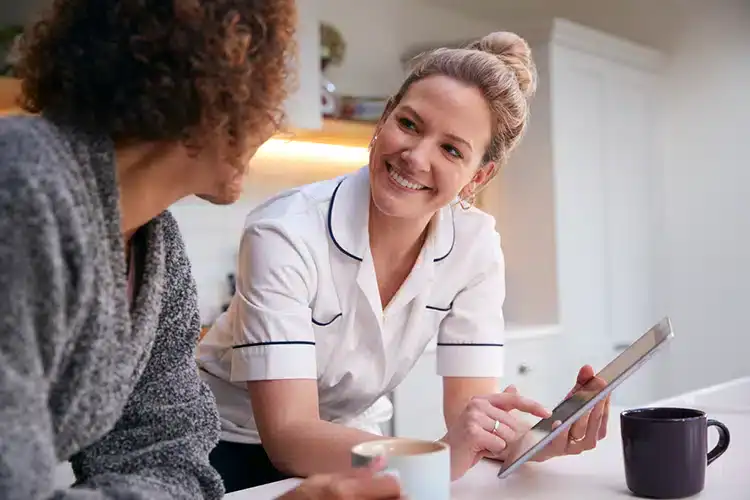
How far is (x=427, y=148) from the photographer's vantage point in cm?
Result: 128

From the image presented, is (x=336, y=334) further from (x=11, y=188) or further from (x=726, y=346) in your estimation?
(x=726, y=346)

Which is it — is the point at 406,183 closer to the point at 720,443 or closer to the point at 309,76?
the point at 720,443

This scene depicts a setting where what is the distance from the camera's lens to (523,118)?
56.1 inches

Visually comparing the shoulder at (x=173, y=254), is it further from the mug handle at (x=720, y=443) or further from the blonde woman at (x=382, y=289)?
the mug handle at (x=720, y=443)

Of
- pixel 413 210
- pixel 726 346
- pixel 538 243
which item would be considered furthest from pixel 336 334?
pixel 726 346

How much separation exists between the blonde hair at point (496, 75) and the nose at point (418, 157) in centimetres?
13

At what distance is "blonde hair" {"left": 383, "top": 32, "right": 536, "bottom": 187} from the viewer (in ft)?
4.34

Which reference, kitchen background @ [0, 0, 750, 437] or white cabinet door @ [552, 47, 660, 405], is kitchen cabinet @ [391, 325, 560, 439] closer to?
kitchen background @ [0, 0, 750, 437]

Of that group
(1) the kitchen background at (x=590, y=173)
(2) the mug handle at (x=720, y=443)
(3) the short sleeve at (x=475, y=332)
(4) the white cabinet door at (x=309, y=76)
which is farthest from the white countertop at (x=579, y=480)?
(4) the white cabinet door at (x=309, y=76)

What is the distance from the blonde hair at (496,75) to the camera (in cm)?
132

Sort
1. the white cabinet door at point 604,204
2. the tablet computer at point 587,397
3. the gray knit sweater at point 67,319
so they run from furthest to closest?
the white cabinet door at point 604,204 < the tablet computer at point 587,397 < the gray knit sweater at point 67,319

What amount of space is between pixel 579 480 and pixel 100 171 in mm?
647

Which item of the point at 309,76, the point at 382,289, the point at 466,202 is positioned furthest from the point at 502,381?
the point at 382,289

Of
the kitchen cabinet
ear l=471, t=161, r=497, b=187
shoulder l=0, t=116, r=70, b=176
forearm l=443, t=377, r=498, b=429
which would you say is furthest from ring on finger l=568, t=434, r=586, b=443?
the kitchen cabinet
